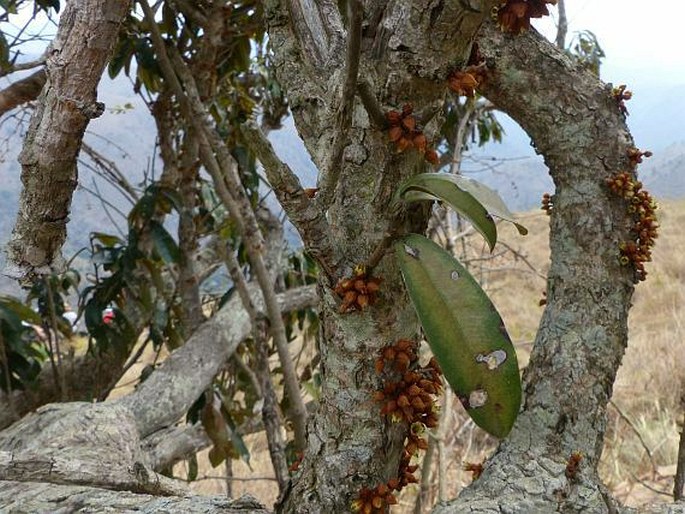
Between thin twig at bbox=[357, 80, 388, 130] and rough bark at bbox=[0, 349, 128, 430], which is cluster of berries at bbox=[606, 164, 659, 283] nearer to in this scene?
thin twig at bbox=[357, 80, 388, 130]

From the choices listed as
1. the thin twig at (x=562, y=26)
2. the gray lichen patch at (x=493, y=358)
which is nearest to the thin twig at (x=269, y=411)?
the gray lichen patch at (x=493, y=358)

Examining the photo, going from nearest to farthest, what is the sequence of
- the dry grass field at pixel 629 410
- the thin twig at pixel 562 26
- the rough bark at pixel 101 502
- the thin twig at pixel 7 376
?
the rough bark at pixel 101 502
the thin twig at pixel 7 376
the thin twig at pixel 562 26
the dry grass field at pixel 629 410

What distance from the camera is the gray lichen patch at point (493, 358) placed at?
445 millimetres

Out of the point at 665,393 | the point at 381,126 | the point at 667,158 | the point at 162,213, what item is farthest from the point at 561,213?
the point at 667,158

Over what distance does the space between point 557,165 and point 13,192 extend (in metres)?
2.13

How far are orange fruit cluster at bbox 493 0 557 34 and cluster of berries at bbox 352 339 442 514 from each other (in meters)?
0.28

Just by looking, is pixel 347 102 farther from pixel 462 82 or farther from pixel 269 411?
pixel 269 411

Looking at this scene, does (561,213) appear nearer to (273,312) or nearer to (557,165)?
(557,165)

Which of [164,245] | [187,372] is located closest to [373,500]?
[187,372]

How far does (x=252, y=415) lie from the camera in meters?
2.03

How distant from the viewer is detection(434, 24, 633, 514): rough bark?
2.21 ft

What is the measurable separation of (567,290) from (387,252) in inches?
13.7

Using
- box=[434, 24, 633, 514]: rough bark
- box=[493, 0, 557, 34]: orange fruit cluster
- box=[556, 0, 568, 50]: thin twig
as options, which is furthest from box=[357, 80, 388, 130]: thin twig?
box=[556, 0, 568, 50]: thin twig

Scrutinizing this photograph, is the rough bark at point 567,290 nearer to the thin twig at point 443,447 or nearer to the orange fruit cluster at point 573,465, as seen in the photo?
the orange fruit cluster at point 573,465
